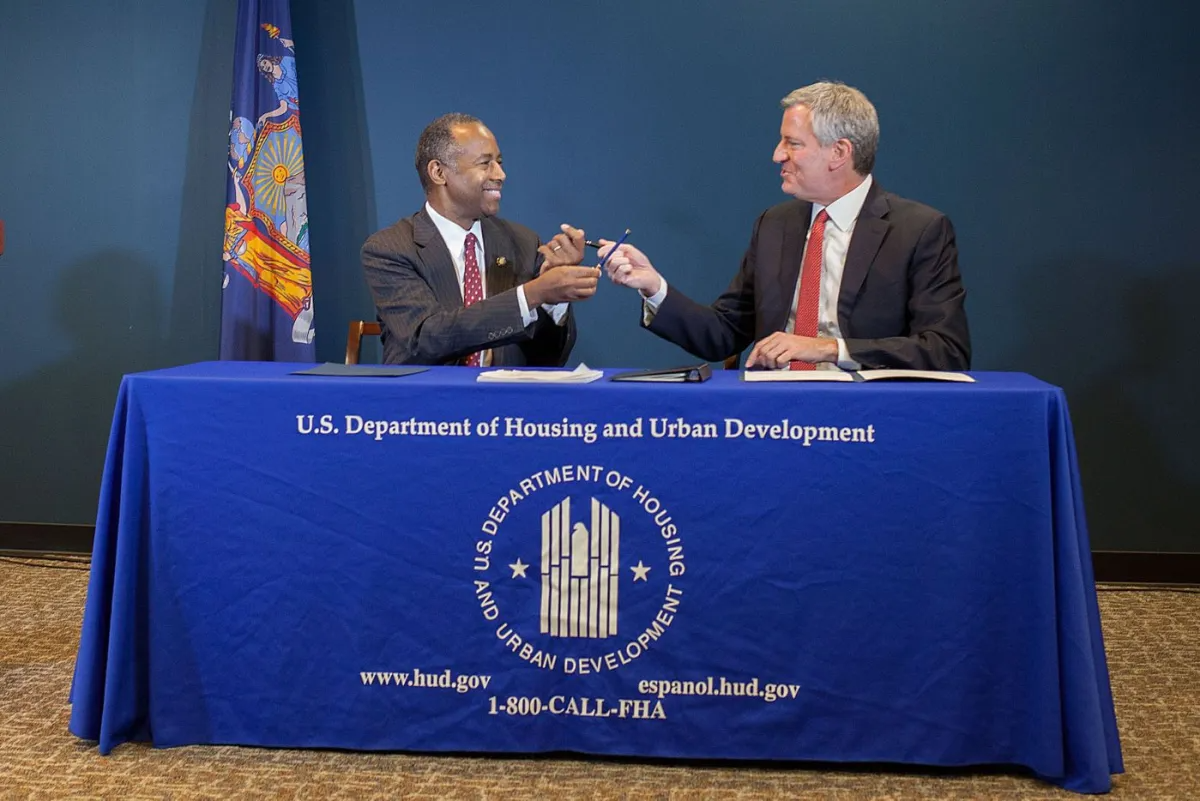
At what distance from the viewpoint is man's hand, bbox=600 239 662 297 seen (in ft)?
10.0

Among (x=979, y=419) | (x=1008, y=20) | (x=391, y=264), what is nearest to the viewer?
(x=979, y=419)

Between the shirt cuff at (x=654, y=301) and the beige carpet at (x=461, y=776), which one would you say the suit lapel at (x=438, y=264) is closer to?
the shirt cuff at (x=654, y=301)

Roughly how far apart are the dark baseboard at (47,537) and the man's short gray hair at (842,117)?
3.17 metres

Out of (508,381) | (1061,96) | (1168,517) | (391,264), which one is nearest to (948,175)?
(1061,96)

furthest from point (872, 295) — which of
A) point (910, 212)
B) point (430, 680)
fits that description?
point (430, 680)

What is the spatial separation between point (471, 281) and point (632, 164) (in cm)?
119

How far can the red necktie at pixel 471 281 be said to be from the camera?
332 cm

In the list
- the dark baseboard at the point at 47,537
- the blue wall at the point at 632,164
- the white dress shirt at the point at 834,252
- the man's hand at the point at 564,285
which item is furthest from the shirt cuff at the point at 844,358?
the dark baseboard at the point at 47,537

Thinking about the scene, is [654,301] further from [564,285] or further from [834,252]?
[834,252]

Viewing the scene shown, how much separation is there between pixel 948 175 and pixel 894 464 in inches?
87.2

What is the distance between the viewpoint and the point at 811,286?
9.95ft

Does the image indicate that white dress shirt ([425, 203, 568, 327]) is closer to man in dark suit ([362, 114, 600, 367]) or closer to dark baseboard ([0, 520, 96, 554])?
man in dark suit ([362, 114, 600, 367])

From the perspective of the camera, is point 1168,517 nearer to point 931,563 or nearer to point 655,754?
point 931,563

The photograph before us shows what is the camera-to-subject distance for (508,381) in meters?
2.34
